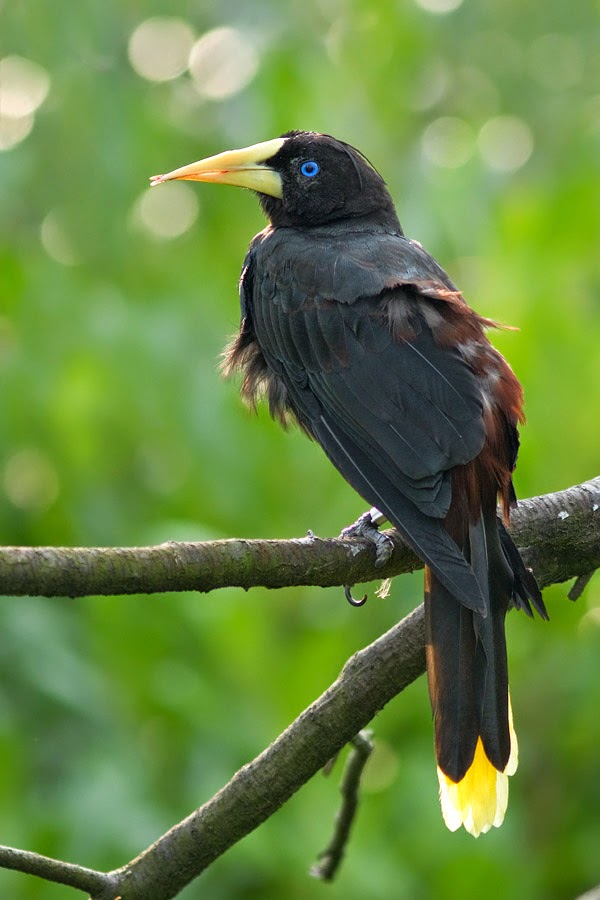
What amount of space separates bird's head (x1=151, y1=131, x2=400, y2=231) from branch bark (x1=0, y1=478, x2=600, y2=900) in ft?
4.47

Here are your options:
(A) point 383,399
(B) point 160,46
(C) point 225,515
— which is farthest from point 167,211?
(A) point 383,399

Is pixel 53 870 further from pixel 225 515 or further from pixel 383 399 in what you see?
pixel 225 515

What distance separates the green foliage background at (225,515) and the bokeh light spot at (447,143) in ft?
0.31

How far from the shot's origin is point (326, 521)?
4.53 m

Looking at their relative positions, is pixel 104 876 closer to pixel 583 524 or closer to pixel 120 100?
pixel 583 524

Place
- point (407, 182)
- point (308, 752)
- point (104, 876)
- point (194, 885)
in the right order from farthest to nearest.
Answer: point (407, 182), point (194, 885), point (308, 752), point (104, 876)

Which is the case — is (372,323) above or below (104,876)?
above

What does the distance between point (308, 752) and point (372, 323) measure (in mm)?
Answer: 1164

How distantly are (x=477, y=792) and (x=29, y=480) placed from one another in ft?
9.09

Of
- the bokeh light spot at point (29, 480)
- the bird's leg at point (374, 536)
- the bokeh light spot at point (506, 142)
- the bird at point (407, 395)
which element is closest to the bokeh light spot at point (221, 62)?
the bokeh light spot at point (506, 142)

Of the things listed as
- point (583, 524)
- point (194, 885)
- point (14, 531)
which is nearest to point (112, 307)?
point (14, 531)

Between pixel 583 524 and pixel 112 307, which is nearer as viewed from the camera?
pixel 583 524

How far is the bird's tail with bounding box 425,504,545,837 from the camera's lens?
116 inches

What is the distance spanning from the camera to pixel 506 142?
738 cm
